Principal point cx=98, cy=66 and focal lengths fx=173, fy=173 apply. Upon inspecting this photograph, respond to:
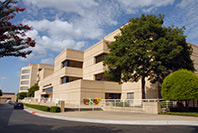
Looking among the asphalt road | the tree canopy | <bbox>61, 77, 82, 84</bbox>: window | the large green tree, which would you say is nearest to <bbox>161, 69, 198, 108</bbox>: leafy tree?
the tree canopy

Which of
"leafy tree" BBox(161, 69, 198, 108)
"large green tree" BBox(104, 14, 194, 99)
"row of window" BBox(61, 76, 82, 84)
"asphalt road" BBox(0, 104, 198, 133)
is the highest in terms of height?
"large green tree" BBox(104, 14, 194, 99)

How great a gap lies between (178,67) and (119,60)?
785cm

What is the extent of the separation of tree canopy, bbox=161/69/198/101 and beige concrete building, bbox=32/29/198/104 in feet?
38.8

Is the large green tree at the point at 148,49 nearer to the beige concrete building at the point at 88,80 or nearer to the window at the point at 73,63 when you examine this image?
the beige concrete building at the point at 88,80

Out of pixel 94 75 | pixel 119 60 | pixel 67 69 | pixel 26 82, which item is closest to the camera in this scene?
pixel 119 60

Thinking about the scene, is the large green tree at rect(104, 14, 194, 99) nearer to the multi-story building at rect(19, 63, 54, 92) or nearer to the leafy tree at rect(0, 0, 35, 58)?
the leafy tree at rect(0, 0, 35, 58)

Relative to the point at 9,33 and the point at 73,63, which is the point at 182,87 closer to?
the point at 9,33

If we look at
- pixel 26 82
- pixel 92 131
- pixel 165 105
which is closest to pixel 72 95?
pixel 165 105

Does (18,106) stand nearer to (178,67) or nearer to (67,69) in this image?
(67,69)

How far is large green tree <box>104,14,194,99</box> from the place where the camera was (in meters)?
20.0

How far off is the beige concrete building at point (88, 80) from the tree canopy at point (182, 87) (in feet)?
38.8

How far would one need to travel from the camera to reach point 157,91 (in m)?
28.4

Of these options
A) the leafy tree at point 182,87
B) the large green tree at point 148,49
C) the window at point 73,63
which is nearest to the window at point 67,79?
the window at point 73,63

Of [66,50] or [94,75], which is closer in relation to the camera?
[94,75]
